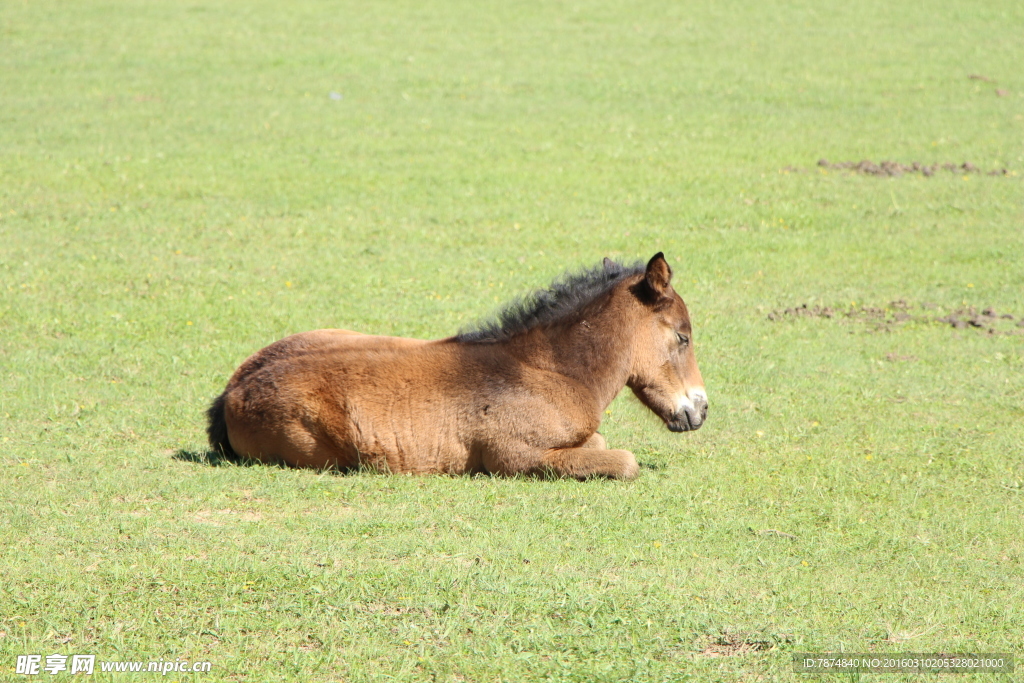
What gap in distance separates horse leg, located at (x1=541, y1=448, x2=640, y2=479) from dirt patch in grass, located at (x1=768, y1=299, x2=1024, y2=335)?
6.88 meters

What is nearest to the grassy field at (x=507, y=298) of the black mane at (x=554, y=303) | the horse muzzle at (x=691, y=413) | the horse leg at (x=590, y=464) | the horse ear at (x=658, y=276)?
the horse leg at (x=590, y=464)

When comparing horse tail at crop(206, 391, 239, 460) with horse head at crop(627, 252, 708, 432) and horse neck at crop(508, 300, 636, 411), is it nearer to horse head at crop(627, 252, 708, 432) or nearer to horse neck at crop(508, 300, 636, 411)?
horse neck at crop(508, 300, 636, 411)

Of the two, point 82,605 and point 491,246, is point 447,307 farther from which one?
point 82,605

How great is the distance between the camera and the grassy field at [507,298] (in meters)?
6.40

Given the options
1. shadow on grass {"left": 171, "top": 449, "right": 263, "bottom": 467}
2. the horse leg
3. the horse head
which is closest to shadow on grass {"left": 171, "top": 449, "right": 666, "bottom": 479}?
shadow on grass {"left": 171, "top": 449, "right": 263, "bottom": 467}

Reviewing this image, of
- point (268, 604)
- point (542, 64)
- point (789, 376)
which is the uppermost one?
point (542, 64)

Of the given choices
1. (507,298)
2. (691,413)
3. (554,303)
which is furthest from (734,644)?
(507,298)

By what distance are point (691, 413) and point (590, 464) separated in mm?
1107

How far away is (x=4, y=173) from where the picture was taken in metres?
A: 20.6

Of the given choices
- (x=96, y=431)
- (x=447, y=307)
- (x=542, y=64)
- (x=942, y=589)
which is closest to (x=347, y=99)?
(x=542, y=64)

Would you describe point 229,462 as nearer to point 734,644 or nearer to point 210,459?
point 210,459

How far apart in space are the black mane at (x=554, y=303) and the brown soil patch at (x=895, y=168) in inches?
562

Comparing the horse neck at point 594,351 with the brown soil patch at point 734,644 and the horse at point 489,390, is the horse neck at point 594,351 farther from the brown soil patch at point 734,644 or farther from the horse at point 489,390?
the brown soil patch at point 734,644

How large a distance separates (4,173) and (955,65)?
2458 cm
